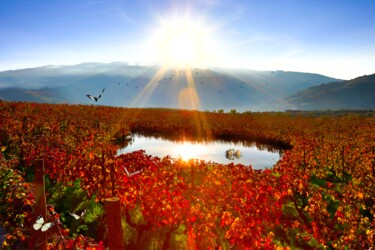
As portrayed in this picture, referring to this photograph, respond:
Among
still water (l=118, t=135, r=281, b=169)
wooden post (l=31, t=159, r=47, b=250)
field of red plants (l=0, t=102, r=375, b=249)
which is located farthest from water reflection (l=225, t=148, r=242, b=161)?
wooden post (l=31, t=159, r=47, b=250)

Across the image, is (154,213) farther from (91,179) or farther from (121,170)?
(91,179)

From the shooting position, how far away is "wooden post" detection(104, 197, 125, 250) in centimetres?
465

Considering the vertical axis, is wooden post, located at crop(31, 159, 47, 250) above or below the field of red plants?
above

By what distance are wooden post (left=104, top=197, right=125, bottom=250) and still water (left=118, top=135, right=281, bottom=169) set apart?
2302 cm

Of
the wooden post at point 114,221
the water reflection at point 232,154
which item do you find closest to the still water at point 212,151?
the water reflection at point 232,154

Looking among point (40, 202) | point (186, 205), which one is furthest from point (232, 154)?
point (40, 202)

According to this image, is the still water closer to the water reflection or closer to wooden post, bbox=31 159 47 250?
the water reflection

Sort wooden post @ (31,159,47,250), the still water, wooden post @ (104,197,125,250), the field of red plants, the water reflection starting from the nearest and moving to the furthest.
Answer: wooden post @ (104,197,125,250) → wooden post @ (31,159,47,250) → the field of red plants → the still water → the water reflection

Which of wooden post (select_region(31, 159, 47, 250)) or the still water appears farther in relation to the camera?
the still water

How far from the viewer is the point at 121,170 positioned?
14203 millimetres

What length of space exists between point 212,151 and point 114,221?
28.8 metres

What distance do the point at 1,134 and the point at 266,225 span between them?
865 inches

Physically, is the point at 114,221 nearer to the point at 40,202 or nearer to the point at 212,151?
the point at 40,202

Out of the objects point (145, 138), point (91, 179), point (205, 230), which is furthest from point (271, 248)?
point (145, 138)
